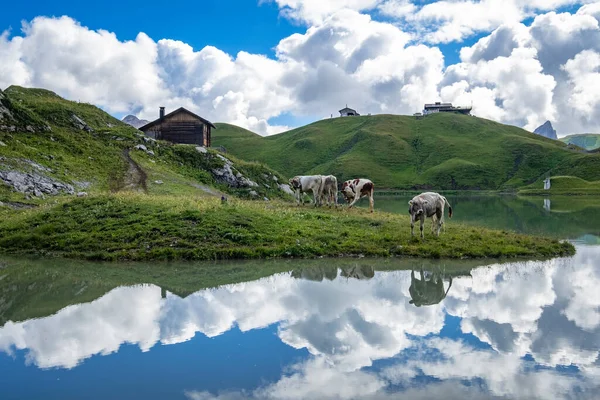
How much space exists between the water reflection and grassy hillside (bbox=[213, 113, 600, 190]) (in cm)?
11585

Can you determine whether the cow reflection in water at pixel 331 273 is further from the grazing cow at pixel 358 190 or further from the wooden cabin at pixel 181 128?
Result: the wooden cabin at pixel 181 128

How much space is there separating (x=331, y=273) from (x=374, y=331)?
6687 millimetres

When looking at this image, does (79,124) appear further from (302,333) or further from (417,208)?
(302,333)

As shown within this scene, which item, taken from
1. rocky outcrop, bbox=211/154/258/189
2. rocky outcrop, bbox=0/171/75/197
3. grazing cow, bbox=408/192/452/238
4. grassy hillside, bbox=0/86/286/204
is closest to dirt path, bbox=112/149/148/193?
grassy hillside, bbox=0/86/286/204

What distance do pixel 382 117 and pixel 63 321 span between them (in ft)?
637

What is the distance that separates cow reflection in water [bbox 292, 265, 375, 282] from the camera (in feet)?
55.0

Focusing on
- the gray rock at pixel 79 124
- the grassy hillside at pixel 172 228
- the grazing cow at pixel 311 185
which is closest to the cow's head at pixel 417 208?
the grassy hillside at pixel 172 228

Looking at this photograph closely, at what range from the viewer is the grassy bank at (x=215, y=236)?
20.1 m

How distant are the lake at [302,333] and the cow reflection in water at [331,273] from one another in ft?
0.27

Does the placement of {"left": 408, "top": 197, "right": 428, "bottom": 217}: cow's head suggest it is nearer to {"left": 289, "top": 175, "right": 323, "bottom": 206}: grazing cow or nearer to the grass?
{"left": 289, "top": 175, "right": 323, "bottom": 206}: grazing cow

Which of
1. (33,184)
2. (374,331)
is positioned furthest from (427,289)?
(33,184)

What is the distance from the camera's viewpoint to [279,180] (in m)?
51.8

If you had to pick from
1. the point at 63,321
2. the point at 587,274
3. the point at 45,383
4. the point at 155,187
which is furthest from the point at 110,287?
the point at 155,187

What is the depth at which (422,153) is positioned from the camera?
157750mm
